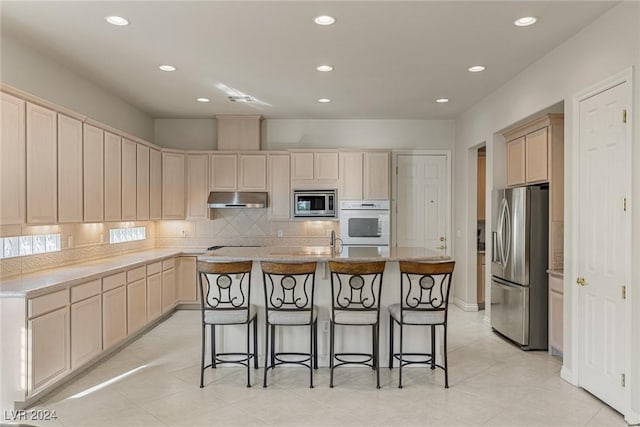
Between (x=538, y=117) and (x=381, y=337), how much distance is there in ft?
9.29

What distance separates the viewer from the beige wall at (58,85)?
365 centimetres

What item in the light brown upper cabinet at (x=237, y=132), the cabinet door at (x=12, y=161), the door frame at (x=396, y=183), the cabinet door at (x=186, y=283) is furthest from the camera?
the door frame at (x=396, y=183)

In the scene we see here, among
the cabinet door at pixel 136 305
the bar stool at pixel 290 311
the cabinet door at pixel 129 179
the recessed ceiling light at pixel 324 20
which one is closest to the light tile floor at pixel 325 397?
the bar stool at pixel 290 311

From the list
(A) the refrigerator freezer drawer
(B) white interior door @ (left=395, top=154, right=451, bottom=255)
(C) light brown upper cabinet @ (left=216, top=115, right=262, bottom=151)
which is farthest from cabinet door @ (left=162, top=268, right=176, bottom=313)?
(A) the refrigerator freezer drawer

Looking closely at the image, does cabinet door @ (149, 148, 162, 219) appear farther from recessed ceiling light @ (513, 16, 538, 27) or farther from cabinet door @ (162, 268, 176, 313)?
recessed ceiling light @ (513, 16, 538, 27)

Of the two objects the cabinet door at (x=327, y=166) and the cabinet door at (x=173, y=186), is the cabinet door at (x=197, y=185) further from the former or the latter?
the cabinet door at (x=327, y=166)

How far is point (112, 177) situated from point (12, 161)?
1575mm

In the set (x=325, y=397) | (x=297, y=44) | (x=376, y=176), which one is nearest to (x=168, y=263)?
(x=376, y=176)

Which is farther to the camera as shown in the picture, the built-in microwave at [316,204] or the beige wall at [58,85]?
the built-in microwave at [316,204]

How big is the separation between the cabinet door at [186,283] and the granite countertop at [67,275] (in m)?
0.62

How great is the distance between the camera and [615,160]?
3.06m

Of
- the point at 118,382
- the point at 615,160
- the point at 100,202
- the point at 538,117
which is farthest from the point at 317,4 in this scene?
the point at 118,382

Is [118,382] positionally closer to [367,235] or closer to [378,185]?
[367,235]

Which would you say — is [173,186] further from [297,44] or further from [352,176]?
[297,44]
